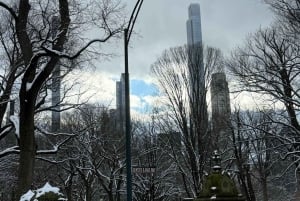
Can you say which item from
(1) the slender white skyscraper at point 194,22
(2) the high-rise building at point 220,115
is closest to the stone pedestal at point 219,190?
(2) the high-rise building at point 220,115

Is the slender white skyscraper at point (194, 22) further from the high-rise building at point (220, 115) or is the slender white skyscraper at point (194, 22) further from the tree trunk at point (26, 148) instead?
the tree trunk at point (26, 148)

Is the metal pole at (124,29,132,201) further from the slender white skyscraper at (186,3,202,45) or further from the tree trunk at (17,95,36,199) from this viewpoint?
the slender white skyscraper at (186,3,202,45)

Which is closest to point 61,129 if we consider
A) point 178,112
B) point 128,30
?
point 178,112

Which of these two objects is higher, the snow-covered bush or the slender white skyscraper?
the slender white skyscraper

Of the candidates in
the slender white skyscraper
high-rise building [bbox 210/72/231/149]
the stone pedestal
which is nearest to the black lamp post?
the stone pedestal

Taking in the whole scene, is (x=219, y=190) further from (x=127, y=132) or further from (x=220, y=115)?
(x=220, y=115)

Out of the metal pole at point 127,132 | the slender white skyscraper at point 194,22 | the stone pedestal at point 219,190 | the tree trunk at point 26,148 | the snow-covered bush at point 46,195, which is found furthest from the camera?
the slender white skyscraper at point 194,22

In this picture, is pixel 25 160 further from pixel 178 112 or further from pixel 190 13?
pixel 190 13

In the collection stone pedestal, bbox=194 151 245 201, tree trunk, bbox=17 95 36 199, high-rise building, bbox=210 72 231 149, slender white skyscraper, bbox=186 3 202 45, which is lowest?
stone pedestal, bbox=194 151 245 201

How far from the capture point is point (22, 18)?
56.4 ft

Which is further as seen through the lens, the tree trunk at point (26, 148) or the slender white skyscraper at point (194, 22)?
the slender white skyscraper at point (194, 22)

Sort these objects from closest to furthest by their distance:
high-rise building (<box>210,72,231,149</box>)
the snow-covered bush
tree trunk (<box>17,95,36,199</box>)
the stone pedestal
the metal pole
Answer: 1. the snow-covered bush
2. the metal pole
3. the stone pedestal
4. tree trunk (<box>17,95,36,199</box>)
5. high-rise building (<box>210,72,231,149</box>)

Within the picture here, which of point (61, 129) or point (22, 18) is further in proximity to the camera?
point (61, 129)

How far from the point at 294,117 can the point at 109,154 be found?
1628 cm
